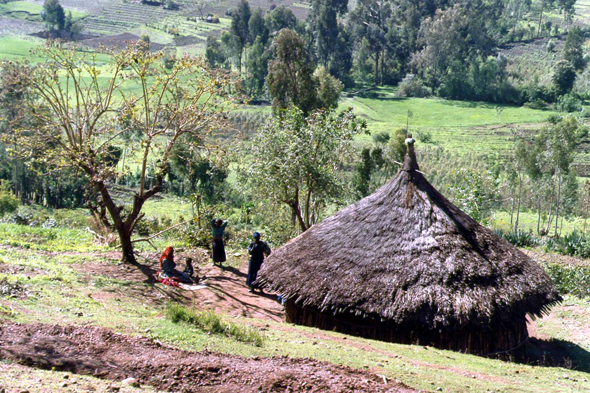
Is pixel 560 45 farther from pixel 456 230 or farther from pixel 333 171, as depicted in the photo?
pixel 456 230

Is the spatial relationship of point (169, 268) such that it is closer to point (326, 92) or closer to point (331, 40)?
point (326, 92)

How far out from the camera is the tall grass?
30.1 feet

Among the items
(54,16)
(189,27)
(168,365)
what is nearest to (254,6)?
(189,27)

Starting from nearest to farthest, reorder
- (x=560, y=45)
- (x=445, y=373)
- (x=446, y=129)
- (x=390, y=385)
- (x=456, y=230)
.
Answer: (x=390, y=385), (x=445, y=373), (x=456, y=230), (x=446, y=129), (x=560, y=45)

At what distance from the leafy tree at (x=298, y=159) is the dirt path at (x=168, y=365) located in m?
10.6

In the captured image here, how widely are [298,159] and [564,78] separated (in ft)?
210

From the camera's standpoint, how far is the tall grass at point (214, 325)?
9180 mm

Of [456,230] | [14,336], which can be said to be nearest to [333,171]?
[456,230]

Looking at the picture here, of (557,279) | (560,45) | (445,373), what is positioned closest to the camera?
(445,373)

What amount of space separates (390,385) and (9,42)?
4055 inches

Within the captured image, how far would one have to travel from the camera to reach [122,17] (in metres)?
125

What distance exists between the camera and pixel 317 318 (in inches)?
467

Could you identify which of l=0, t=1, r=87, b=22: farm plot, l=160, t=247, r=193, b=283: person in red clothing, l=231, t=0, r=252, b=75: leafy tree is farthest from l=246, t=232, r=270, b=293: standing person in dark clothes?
l=0, t=1, r=87, b=22: farm plot

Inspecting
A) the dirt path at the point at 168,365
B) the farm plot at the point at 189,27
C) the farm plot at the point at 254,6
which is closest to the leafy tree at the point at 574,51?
the farm plot at the point at 189,27
